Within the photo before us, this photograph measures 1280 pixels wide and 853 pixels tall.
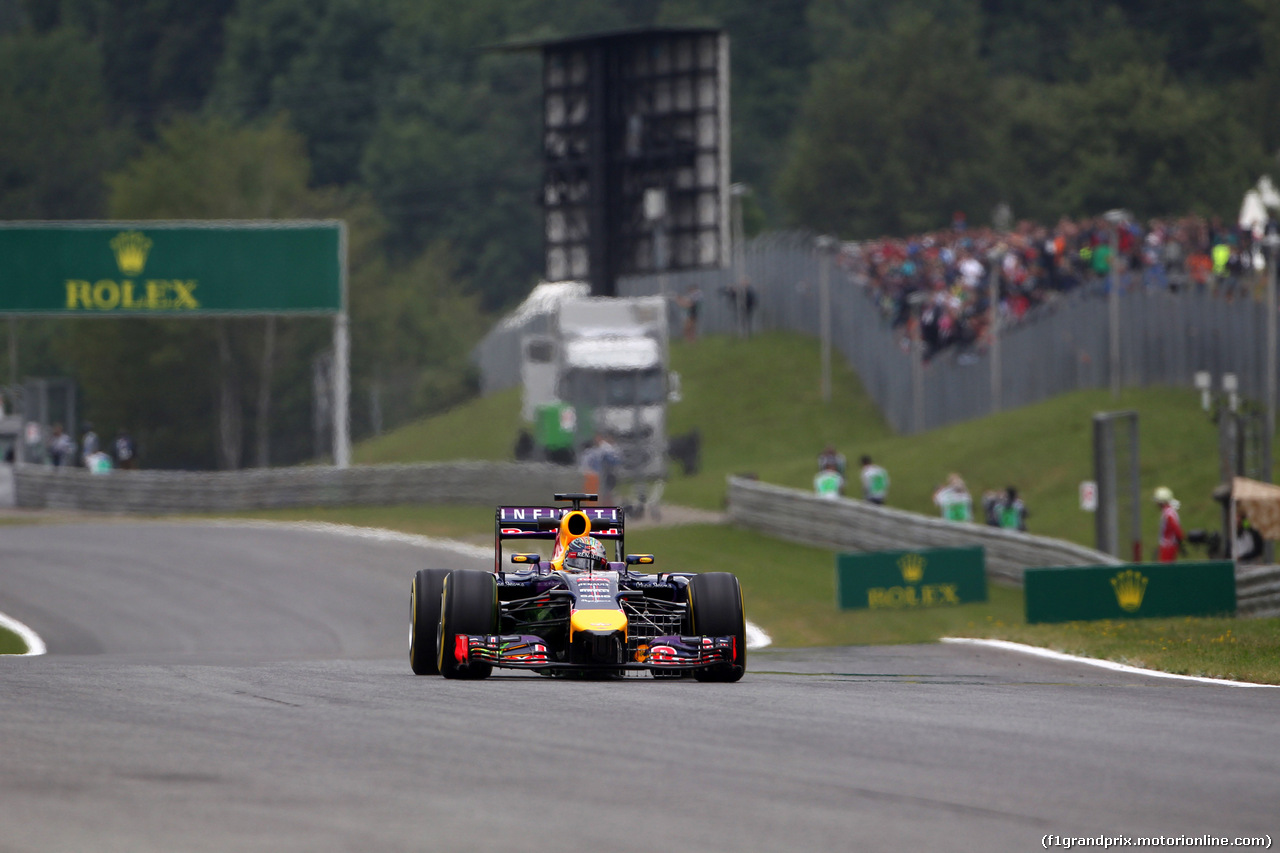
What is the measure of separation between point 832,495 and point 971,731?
23884mm

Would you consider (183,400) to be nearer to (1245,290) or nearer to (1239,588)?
(1245,290)

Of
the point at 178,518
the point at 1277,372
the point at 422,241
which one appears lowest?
the point at 178,518

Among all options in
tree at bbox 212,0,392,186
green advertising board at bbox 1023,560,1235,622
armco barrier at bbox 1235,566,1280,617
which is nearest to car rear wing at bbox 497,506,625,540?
green advertising board at bbox 1023,560,1235,622

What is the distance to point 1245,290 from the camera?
3397cm

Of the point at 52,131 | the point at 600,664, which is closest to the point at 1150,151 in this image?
the point at 52,131

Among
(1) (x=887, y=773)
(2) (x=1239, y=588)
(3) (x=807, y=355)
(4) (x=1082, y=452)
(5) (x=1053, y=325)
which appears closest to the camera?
(1) (x=887, y=773)

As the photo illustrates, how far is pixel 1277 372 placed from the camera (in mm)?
33406

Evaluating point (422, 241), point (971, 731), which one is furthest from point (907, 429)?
point (422, 241)

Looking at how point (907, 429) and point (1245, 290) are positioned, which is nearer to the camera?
point (1245, 290)

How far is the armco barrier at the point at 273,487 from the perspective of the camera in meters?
38.0

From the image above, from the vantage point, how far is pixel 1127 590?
72.5ft

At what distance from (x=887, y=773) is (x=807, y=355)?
150ft

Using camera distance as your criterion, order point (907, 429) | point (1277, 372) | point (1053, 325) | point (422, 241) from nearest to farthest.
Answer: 1. point (1277, 372)
2. point (1053, 325)
3. point (907, 429)
4. point (422, 241)

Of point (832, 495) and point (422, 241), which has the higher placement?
point (422, 241)
